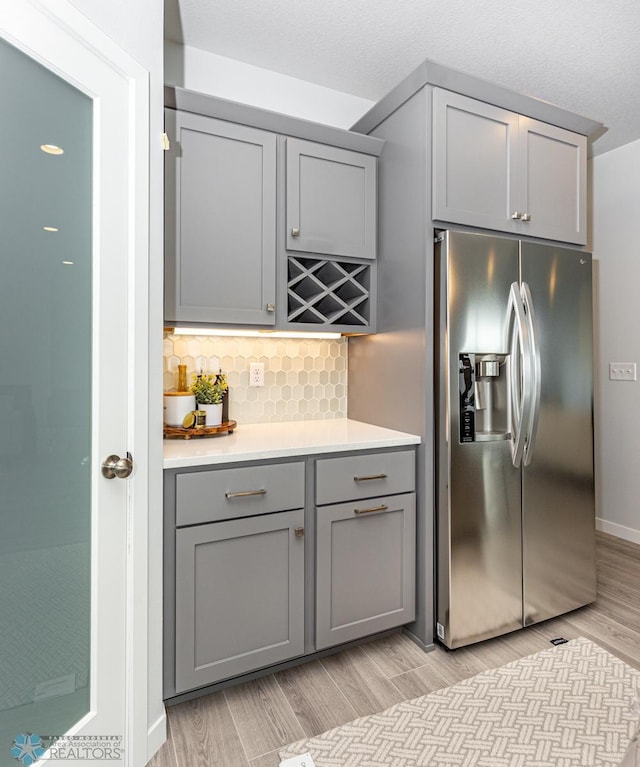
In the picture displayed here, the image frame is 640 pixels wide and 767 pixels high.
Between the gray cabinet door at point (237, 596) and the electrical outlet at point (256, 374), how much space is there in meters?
0.82

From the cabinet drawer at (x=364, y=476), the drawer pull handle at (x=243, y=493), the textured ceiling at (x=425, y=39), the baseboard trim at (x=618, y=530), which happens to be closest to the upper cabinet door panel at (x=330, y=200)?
the textured ceiling at (x=425, y=39)

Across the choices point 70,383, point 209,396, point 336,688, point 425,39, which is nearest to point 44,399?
point 70,383

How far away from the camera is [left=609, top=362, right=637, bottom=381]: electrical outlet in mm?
3408

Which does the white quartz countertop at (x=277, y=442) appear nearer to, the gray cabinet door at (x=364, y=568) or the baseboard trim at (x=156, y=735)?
the gray cabinet door at (x=364, y=568)

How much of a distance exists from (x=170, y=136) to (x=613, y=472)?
361 cm

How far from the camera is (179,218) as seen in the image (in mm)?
1991

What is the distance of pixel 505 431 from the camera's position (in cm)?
219

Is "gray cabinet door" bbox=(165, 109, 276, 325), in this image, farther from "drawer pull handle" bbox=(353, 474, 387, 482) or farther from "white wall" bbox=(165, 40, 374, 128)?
"drawer pull handle" bbox=(353, 474, 387, 482)

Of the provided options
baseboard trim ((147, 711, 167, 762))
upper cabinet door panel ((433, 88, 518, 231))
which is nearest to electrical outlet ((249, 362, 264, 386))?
upper cabinet door panel ((433, 88, 518, 231))

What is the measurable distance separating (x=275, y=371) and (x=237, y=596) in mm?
1167

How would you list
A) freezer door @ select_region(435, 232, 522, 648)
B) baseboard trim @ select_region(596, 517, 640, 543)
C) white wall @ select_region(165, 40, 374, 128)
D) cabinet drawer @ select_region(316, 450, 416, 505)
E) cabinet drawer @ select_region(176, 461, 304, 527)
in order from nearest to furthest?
cabinet drawer @ select_region(176, 461, 304, 527) → cabinet drawer @ select_region(316, 450, 416, 505) → freezer door @ select_region(435, 232, 522, 648) → white wall @ select_region(165, 40, 374, 128) → baseboard trim @ select_region(596, 517, 640, 543)

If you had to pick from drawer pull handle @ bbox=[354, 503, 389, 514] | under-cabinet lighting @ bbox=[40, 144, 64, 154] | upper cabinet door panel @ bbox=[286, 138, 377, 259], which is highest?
upper cabinet door panel @ bbox=[286, 138, 377, 259]

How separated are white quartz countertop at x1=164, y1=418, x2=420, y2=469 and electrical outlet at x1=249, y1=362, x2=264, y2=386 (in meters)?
0.22

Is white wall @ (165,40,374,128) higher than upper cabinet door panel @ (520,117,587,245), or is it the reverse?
white wall @ (165,40,374,128)
